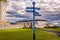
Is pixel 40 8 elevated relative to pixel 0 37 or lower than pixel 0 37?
elevated

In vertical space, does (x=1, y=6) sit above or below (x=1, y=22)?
above

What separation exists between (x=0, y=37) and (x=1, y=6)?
25.4 inches

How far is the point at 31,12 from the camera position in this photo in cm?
524

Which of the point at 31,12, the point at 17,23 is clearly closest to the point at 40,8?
the point at 31,12

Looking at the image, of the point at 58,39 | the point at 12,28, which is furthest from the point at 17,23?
the point at 58,39

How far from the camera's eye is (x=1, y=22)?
17.1 ft

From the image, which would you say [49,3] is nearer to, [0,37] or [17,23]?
[17,23]

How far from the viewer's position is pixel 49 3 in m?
5.27

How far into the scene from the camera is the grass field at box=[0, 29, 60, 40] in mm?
5148

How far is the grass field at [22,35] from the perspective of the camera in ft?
16.9

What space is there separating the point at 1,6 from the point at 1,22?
33 cm

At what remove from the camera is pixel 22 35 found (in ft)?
16.9

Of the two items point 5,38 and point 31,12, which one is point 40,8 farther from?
point 5,38

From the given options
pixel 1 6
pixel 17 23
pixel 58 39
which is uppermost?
pixel 1 6
